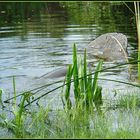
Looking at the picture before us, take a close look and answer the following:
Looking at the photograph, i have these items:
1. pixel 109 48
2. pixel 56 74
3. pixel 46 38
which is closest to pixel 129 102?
pixel 56 74

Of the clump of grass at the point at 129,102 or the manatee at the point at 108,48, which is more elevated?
the manatee at the point at 108,48

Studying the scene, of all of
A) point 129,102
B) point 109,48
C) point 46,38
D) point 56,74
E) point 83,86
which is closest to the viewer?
point 83,86

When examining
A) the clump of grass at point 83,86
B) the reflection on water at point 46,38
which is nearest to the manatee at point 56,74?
the reflection on water at point 46,38

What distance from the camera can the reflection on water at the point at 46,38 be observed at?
31.8 feet

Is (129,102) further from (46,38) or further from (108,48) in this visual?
(46,38)

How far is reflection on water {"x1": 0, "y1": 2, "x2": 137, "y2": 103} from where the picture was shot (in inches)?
382

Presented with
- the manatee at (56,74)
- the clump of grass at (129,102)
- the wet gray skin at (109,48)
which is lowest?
the clump of grass at (129,102)

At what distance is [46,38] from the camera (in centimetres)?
1443

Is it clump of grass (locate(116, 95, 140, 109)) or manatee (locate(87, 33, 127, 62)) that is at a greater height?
manatee (locate(87, 33, 127, 62))

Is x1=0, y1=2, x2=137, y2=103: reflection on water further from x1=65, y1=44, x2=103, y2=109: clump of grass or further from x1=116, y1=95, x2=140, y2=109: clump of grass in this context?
x1=65, y1=44, x2=103, y2=109: clump of grass

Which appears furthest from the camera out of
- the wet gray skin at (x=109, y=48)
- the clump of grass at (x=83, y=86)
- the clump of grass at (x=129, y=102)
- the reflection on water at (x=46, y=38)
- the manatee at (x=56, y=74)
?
the wet gray skin at (x=109, y=48)

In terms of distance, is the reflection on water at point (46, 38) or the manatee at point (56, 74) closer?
the manatee at point (56, 74)

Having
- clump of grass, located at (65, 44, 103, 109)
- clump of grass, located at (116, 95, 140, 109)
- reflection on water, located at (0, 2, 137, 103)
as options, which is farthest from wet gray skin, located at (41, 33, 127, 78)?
clump of grass, located at (65, 44, 103, 109)

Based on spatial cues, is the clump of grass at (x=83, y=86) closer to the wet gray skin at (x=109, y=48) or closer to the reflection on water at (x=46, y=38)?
the reflection on water at (x=46, y=38)
